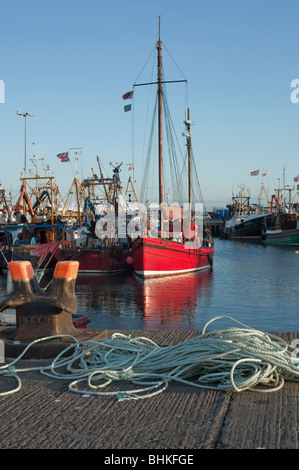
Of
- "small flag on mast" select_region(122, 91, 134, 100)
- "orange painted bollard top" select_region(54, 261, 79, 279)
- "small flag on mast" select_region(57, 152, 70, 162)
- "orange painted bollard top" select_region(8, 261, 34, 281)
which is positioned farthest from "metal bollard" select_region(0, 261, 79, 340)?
"small flag on mast" select_region(57, 152, 70, 162)

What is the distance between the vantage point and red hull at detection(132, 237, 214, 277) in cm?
2941

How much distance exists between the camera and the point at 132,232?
34.9m

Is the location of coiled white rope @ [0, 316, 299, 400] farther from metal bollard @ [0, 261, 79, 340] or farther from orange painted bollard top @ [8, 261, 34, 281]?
orange painted bollard top @ [8, 261, 34, 281]

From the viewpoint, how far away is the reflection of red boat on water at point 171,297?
705 inches

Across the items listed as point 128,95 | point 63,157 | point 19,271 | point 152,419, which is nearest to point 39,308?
point 19,271

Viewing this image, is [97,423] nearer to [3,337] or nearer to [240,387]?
[240,387]

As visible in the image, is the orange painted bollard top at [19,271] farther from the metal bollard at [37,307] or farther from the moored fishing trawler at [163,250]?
the moored fishing trawler at [163,250]

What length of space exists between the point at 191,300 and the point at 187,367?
18.2m

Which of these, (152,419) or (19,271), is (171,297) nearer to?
(19,271)

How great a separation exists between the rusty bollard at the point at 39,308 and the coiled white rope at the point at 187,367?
1.82 feet

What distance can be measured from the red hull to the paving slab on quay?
2482cm

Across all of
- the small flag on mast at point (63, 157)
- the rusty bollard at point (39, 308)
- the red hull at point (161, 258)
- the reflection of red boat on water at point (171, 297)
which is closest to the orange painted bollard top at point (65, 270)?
the rusty bollard at point (39, 308)
